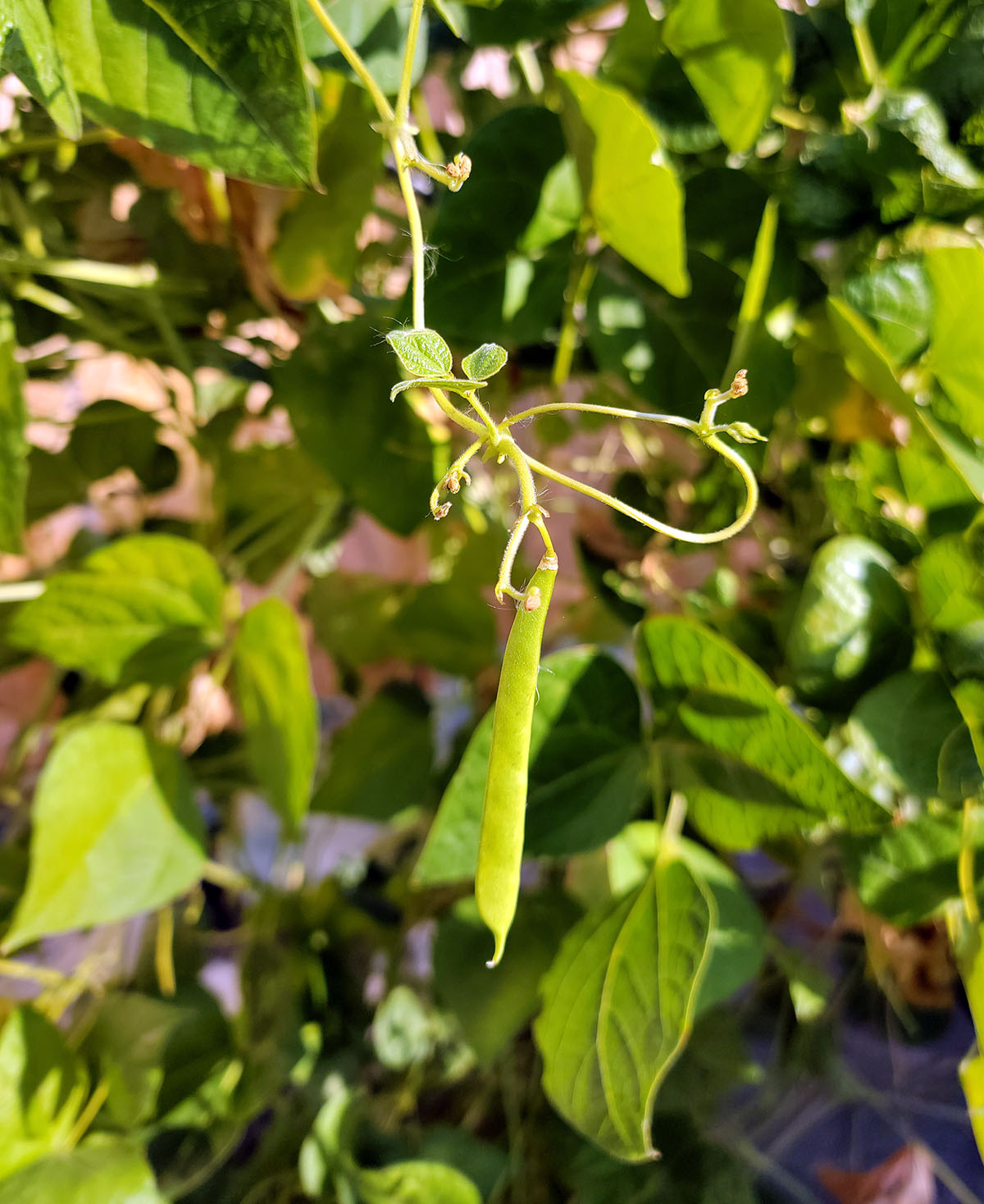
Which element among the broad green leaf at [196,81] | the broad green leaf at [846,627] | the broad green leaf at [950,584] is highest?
the broad green leaf at [196,81]

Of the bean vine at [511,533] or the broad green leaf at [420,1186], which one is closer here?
the bean vine at [511,533]

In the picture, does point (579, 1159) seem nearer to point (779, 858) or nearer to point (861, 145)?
Result: point (779, 858)

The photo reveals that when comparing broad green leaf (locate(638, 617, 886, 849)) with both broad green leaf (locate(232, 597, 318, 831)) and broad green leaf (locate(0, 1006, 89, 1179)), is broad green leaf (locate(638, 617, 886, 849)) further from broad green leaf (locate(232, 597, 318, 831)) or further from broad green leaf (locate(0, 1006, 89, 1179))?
broad green leaf (locate(0, 1006, 89, 1179))

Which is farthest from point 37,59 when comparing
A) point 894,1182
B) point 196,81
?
point 894,1182

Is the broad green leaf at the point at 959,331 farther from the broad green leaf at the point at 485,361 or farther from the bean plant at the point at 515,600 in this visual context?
the broad green leaf at the point at 485,361

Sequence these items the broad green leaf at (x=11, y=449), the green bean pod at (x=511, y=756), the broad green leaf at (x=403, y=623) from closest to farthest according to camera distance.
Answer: the green bean pod at (x=511, y=756) → the broad green leaf at (x=11, y=449) → the broad green leaf at (x=403, y=623)

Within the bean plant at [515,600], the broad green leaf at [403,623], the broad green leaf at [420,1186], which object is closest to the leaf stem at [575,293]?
the bean plant at [515,600]
